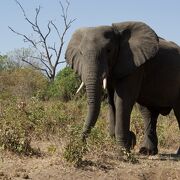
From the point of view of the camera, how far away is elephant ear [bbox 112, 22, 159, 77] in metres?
8.93

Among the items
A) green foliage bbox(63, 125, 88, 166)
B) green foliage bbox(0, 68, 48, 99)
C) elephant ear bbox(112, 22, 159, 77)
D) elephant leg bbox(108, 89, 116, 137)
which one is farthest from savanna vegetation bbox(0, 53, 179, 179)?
green foliage bbox(0, 68, 48, 99)

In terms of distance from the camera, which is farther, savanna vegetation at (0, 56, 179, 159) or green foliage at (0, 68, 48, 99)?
green foliage at (0, 68, 48, 99)

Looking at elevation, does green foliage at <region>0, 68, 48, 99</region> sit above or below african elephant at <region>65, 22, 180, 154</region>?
below

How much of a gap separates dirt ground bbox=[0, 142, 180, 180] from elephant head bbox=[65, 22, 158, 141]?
0.59 m

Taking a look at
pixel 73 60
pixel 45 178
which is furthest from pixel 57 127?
pixel 45 178

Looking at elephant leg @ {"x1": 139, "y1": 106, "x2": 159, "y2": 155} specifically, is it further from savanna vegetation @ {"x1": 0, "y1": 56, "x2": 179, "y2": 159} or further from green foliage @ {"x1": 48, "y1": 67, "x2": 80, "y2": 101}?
green foliage @ {"x1": 48, "y1": 67, "x2": 80, "y2": 101}

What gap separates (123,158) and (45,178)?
171 cm

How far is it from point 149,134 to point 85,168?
9.60ft

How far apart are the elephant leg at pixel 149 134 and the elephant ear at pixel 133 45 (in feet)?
5.30

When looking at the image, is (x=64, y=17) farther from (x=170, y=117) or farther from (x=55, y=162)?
(x=55, y=162)

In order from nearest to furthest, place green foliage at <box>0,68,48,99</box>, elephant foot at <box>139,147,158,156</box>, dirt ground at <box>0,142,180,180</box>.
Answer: dirt ground at <box>0,142,180,180</box>
elephant foot at <box>139,147,158,156</box>
green foliage at <box>0,68,48,99</box>

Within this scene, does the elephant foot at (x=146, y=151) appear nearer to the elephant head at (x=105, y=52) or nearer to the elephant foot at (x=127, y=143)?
the elephant foot at (x=127, y=143)

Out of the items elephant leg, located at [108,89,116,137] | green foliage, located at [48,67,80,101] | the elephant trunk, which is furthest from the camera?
green foliage, located at [48,67,80,101]

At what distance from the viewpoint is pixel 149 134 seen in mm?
10172
